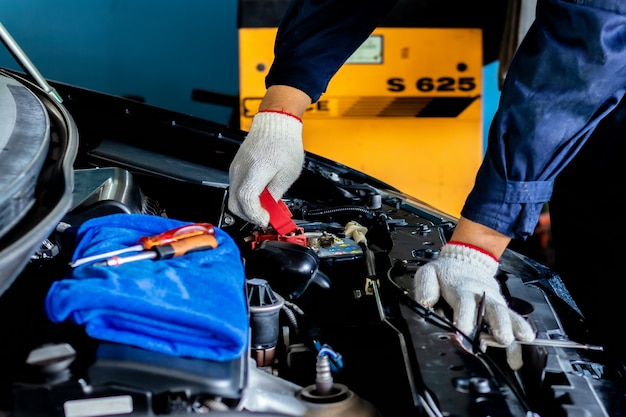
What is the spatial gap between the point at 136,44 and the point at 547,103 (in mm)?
2765

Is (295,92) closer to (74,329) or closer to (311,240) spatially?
(311,240)

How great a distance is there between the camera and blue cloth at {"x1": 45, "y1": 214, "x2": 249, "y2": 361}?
0.67m

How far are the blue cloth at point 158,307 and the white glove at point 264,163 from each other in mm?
493

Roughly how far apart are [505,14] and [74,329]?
2.59 m

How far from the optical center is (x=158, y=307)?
0.67 m

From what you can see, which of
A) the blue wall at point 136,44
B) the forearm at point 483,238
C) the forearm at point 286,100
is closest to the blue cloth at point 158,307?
the forearm at point 483,238

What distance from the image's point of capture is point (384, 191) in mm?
1628

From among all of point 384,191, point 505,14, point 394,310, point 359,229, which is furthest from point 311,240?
point 505,14

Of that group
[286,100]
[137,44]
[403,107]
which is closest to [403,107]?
[403,107]

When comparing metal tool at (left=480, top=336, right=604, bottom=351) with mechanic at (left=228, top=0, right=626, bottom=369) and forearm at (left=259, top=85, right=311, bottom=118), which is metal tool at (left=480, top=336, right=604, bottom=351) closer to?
mechanic at (left=228, top=0, right=626, bottom=369)

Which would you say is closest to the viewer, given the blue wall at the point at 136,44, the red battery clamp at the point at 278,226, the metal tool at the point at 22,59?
the red battery clamp at the point at 278,226

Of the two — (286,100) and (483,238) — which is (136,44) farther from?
(483,238)

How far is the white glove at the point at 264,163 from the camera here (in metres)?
1.25

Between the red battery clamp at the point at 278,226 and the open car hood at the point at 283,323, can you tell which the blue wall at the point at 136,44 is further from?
the red battery clamp at the point at 278,226
